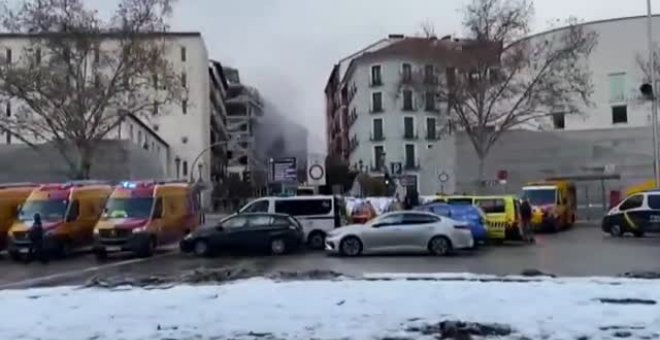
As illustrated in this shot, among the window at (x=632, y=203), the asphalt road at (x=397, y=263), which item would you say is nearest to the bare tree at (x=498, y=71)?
the window at (x=632, y=203)

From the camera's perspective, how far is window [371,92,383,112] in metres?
106

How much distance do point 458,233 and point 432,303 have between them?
52.4ft

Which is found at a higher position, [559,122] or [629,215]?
[559,122]

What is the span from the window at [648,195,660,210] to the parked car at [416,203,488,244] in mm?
8219

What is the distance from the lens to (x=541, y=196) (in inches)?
1732

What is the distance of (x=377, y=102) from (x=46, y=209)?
75.9 m

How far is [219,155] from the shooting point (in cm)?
12731

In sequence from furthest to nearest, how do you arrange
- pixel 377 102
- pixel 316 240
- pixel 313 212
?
1. pixel 377 102
2. pixel 313 212
3. pixel 316 240

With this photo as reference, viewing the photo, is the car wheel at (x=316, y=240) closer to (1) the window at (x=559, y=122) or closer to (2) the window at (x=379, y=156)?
(1) the window at (x=559, y=122)

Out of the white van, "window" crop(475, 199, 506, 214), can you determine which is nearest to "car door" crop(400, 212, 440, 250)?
the white van

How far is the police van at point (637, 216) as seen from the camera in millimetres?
36656

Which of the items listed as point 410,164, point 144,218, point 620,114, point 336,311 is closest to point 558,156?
point 620,114

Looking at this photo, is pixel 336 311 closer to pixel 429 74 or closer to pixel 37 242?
pixel 37 242

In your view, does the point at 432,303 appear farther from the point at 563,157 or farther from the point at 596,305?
the point at 563,157
